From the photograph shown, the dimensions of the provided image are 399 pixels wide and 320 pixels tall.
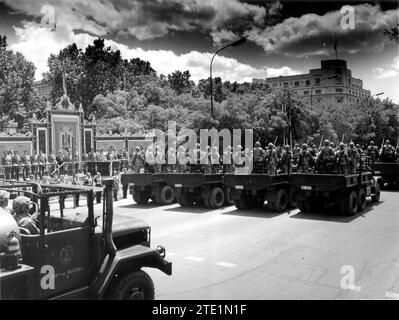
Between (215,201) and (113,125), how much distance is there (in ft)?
81.1

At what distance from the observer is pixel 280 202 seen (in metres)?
13.5

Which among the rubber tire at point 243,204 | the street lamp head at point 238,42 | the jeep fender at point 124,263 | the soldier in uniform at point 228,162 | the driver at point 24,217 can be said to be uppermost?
the street lamp head at point 238,42

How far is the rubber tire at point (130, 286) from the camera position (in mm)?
4844

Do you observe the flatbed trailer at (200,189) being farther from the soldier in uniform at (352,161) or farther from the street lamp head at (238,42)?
the street lamp head at (238,42)

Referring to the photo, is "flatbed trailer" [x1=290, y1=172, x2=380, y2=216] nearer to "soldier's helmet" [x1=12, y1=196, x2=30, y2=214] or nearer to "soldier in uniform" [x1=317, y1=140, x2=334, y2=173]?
"soldier in uniform" [x1=317, y1=140, x2=334, y2=173]

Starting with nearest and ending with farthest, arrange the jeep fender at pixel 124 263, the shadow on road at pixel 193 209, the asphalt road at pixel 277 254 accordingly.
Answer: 1. the jeep fender at pixel 124 263
2. the asphalt road at pixel 277 254
3. the shadow on road at pixel 193 209

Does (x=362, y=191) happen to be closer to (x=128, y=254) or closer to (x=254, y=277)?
(x=254, y=277)

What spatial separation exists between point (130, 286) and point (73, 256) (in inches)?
31.2

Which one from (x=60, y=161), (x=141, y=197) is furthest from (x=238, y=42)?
(x=60, y=161)

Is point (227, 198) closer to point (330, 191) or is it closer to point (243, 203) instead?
point (243, 203)

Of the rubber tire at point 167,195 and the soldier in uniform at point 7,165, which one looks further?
the soldier in uniform at point 7,165

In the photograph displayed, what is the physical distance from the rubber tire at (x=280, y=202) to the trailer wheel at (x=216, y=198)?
2.19m

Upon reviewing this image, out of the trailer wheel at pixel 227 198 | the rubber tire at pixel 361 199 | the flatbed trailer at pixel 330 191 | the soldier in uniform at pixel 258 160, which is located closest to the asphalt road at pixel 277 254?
the rubber tire at pixel 361 199
